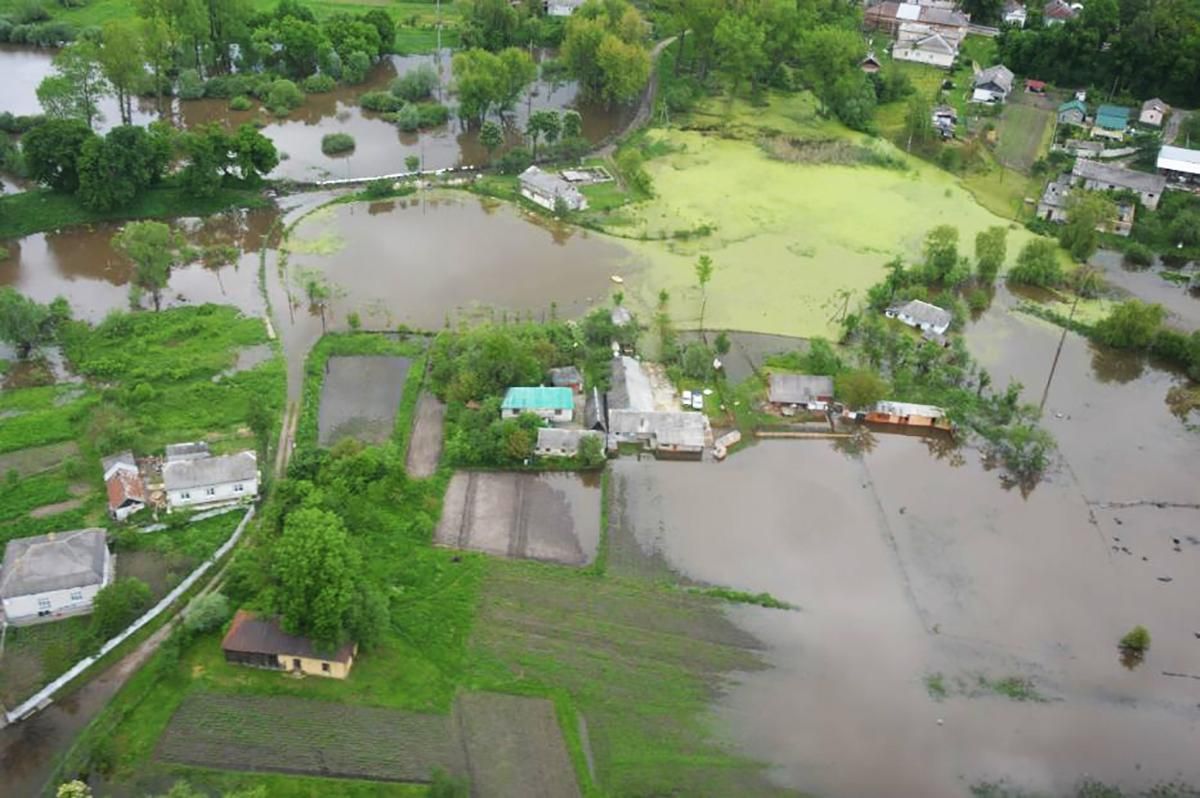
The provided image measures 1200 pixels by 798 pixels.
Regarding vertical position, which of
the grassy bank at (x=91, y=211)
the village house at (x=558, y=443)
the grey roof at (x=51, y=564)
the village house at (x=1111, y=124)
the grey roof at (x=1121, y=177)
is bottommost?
the grey roof at (x=51, y=564)

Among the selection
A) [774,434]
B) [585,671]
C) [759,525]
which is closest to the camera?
[585,671]

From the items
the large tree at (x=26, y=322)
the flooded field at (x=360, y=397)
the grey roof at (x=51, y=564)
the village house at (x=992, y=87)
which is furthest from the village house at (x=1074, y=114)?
the grey roof at (x=51, y=564)

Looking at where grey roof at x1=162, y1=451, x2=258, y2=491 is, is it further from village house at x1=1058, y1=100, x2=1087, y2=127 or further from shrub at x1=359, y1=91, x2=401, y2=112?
village house at x1=1058, y1=100, x2=1087, y2=127

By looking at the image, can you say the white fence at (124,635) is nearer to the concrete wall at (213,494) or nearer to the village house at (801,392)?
the concrete wall at (213,494)

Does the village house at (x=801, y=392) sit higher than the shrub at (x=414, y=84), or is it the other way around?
the shrub at (x=414, y=84)

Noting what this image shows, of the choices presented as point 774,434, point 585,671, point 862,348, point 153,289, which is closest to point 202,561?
point 585,671

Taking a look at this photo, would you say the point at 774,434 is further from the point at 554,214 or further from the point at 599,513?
the point at 554,214
